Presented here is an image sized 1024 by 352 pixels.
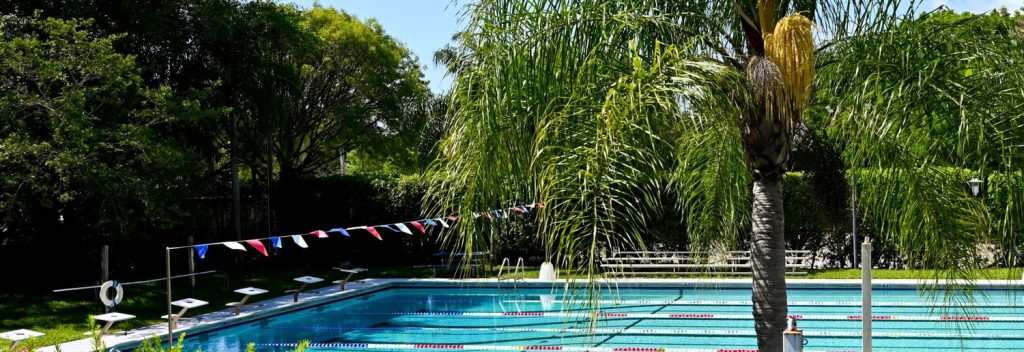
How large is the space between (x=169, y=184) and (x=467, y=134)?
12.6 m

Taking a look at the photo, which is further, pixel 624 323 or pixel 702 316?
pixel 702 316

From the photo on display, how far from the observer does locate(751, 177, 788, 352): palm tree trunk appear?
229 inches

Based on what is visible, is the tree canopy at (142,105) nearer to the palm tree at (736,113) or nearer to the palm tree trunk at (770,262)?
the palm tree at (736,113)

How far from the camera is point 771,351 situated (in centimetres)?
587

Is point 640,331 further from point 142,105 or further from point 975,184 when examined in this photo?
point 142,105

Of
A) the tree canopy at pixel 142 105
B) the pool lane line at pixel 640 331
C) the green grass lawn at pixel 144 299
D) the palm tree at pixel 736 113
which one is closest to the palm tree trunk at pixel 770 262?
the palm tree at pixel 736 113

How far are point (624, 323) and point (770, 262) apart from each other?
7526 millimetres

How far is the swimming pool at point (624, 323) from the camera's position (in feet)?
37.7

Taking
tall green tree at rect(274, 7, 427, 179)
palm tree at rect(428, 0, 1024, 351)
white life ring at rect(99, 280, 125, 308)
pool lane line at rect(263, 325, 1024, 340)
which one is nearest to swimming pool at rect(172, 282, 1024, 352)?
pool lane line at rect(263, 325, 1024, 340)

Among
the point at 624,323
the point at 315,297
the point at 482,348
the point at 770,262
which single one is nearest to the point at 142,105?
the point at 315,297

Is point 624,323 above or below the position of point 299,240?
below

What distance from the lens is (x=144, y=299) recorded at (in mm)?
15891

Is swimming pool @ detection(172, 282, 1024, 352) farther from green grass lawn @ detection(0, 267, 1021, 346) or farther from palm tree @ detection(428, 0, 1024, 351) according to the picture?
palm tree @ detection(428, 0, 1024, 351)

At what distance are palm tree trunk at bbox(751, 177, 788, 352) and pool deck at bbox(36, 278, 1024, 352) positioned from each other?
407 cm
